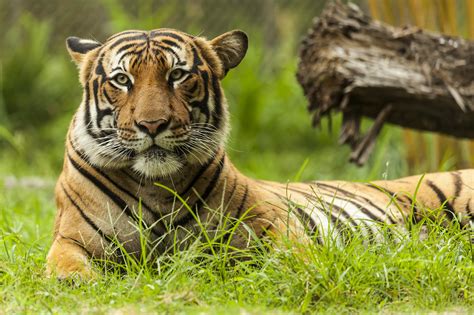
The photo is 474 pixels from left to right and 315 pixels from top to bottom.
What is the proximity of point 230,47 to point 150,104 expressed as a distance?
2.50 ft

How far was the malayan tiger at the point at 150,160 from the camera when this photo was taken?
3664mm

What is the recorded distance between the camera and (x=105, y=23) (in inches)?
397

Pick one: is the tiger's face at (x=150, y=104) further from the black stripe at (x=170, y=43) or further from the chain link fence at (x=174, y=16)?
the chain link fence at (x=174, y=16)

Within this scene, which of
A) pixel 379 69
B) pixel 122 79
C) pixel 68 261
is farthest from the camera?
pixel 379 69

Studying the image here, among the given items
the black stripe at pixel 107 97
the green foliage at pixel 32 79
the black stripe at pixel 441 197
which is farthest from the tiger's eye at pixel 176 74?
the green foliage at pixel 32 79

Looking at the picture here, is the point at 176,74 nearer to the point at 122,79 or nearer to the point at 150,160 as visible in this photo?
the point at 122,79

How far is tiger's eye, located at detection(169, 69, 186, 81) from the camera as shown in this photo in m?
3.80

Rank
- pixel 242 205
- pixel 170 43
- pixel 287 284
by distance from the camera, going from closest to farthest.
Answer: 1. pixel 287 284
2. pixel 170 43
3. pixel 242 205

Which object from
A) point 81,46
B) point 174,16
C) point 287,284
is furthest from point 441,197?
point 174,16

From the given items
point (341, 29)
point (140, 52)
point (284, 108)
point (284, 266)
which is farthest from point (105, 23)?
point (284, 266)

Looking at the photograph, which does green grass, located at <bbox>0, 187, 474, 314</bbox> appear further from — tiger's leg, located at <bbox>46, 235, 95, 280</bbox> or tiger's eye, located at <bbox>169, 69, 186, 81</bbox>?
tiger's eye, located at <bbox>169, 69, 186, 81</bbox>

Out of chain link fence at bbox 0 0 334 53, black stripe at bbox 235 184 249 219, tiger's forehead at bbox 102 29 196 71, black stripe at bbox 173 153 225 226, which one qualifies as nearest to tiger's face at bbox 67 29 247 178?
tiger's forehead at bbox 102 29 196 71

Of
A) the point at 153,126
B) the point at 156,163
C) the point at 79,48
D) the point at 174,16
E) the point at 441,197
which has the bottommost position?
the point at 441,197

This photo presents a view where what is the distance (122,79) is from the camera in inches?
149
